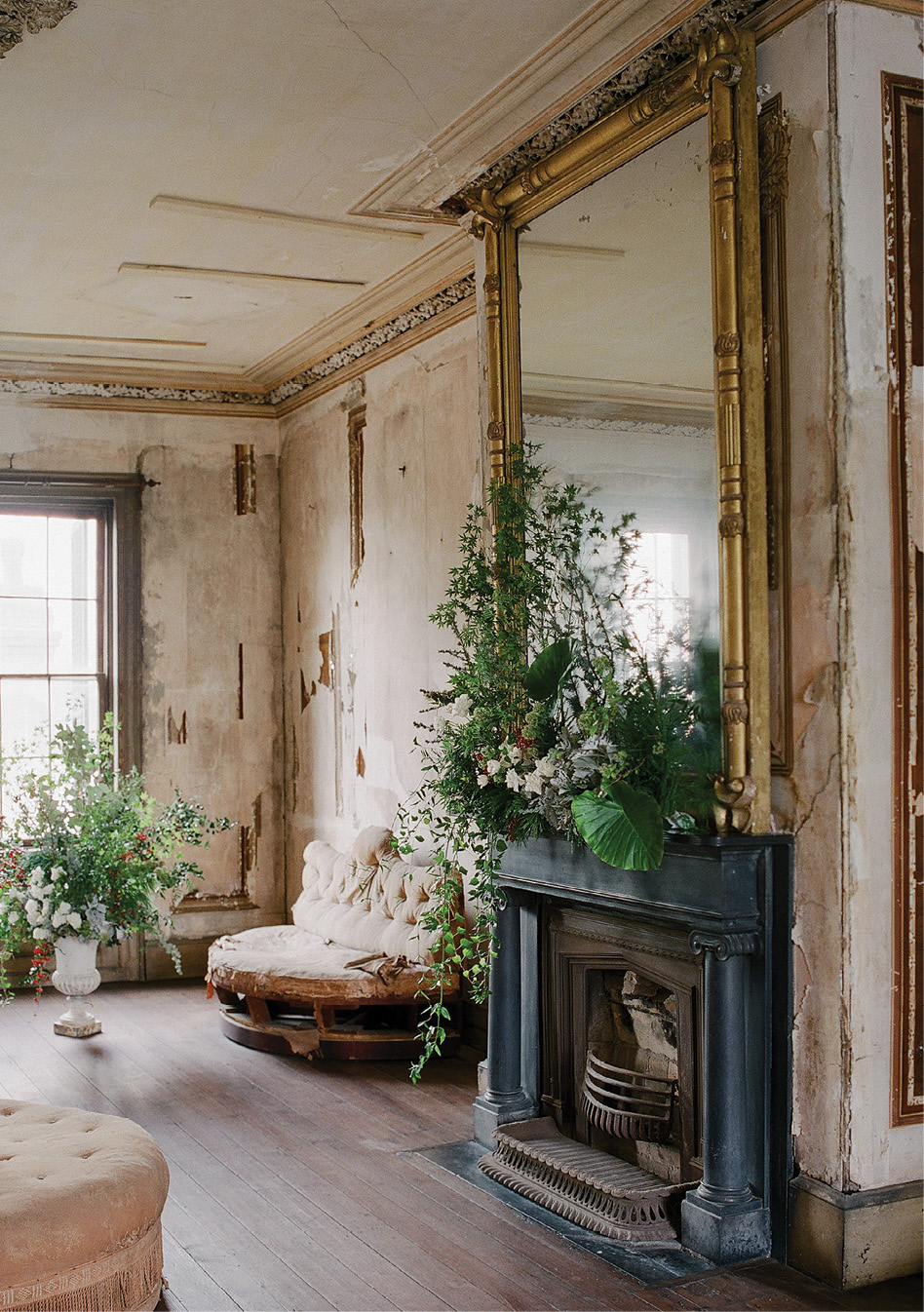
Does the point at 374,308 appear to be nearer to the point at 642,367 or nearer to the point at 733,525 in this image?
the point at 642,367

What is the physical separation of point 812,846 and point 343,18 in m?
2.66

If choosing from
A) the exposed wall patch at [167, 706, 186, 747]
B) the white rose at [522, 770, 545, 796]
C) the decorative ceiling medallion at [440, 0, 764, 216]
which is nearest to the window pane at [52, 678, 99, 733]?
the exposed wall patch at [167, 706, 186, 747]

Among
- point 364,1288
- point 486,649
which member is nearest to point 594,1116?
point 364,1288

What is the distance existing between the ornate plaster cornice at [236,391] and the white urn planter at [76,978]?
3.26 m

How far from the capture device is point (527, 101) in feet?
13.6

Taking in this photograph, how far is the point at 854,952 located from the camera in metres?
3.23

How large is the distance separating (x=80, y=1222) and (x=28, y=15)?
3.18 meters

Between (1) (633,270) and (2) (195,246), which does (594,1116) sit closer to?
(1) (633,270)

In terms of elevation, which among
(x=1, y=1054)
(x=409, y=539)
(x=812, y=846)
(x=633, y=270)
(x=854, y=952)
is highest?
(x=633, y=270)

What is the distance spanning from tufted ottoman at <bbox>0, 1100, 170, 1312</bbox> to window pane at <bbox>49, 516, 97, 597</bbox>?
4674mm

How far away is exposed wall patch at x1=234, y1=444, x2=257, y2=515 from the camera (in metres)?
7.92

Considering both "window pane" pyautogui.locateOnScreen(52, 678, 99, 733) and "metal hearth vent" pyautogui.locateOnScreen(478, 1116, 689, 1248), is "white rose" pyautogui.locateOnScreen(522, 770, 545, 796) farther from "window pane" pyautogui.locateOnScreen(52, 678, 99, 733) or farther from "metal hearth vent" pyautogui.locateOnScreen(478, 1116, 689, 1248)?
"window pane" pyautogui.locateOnScreen(52, 678, 99, 733)

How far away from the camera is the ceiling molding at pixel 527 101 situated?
3.58m

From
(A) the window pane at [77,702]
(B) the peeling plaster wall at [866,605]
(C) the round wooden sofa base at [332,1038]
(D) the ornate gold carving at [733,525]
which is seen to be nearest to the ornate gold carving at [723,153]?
(B) the peeling plaster wall at [866,605]
